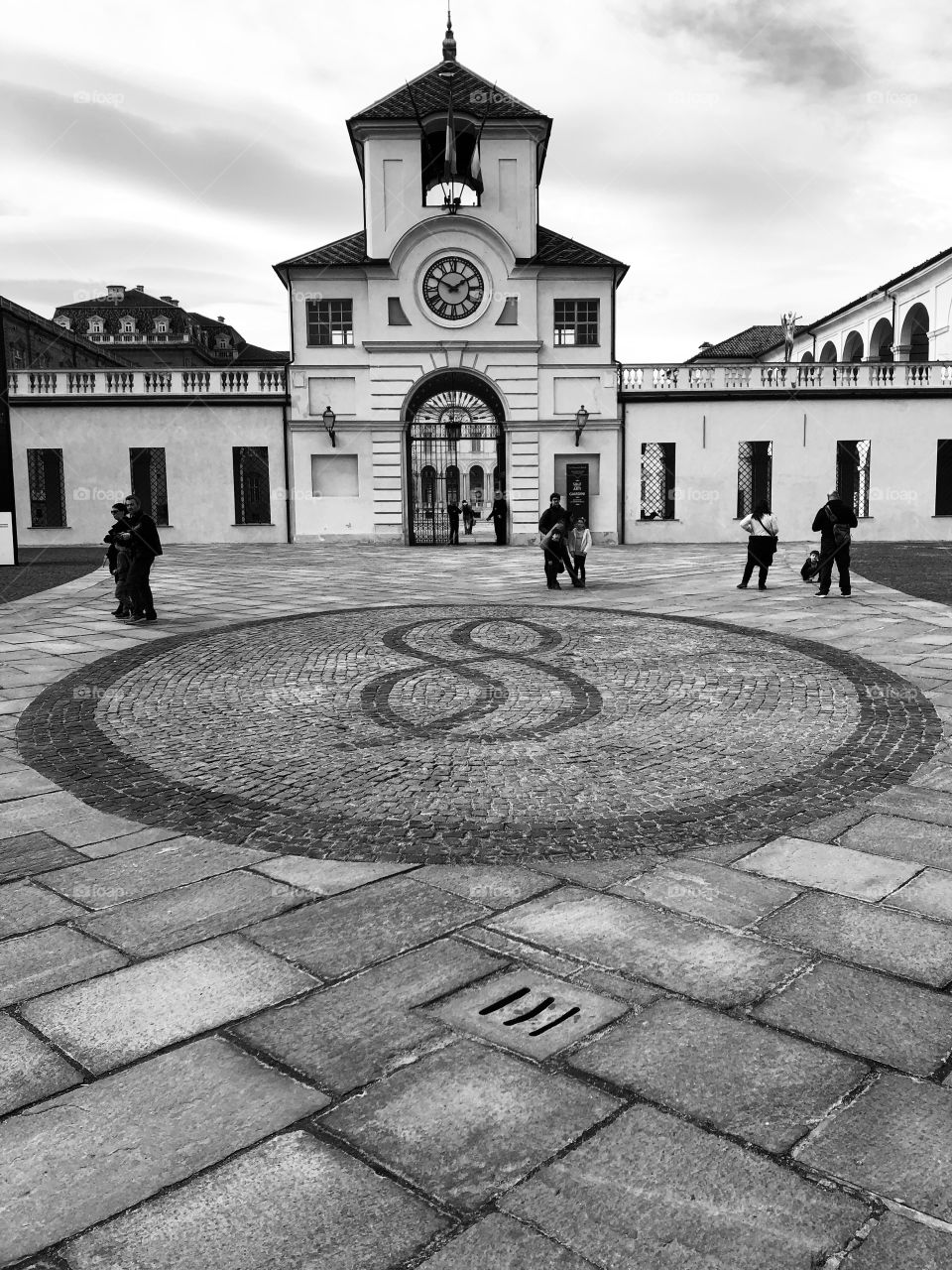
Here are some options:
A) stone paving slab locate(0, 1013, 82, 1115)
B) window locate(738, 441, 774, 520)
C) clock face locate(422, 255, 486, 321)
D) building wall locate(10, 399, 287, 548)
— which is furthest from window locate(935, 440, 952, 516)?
stone paving slab locate(0, 1013, 82, 1115)

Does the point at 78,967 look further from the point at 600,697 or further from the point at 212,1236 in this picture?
the point at 600,697

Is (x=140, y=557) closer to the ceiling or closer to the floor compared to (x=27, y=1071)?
closer to the ceiling

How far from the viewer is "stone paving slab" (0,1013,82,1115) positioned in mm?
2944

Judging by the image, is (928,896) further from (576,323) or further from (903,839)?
(576,323)

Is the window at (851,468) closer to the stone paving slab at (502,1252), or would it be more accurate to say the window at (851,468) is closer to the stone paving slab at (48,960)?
the stone paving slab at (48,960)

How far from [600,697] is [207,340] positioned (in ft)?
220

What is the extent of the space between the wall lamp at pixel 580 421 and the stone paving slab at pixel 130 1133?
1043 inches

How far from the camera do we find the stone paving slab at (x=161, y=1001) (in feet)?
10.6

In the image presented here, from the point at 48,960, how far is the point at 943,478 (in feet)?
103

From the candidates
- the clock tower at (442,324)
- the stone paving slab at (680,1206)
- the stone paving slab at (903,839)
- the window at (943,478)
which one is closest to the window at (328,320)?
the clock tower at (442,324)

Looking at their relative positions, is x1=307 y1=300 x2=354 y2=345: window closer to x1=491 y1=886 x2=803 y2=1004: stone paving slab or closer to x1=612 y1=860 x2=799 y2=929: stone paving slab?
x1=612 y1=860 x2=799 y2=929: stone paving slab

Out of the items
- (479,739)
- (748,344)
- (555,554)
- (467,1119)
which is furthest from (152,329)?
(467,1119)

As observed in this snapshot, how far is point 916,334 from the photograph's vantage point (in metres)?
40.9

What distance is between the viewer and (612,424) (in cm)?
2917
